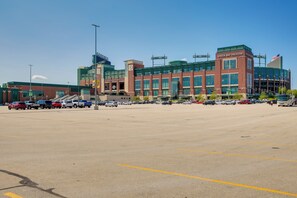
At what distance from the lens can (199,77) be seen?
144 m

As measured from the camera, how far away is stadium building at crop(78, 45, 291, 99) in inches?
5079

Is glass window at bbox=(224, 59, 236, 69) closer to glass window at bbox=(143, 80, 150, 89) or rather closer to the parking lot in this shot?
glass window at bbox=(143, 80, 150, 89)

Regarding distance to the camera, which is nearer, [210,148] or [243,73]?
[210,148]

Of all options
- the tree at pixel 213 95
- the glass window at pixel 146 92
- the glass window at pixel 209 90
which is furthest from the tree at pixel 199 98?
the glass window at pixel 146 92

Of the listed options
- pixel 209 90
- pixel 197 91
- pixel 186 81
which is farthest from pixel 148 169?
pixel 186 81

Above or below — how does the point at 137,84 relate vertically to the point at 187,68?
below

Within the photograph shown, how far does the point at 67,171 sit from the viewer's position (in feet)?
22.1

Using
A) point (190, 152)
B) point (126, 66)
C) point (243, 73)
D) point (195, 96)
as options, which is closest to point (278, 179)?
point (190, 152)

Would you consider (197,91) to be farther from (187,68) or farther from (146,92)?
(146,92)

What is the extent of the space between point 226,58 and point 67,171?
5230 inches

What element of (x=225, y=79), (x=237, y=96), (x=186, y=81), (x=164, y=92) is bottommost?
(x=237, y=96)

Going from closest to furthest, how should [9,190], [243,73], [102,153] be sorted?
[9,190] → [102,153] → [243,73]

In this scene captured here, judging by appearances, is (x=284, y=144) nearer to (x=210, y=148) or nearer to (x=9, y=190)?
(x=210, y=148)

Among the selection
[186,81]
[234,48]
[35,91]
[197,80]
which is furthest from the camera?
[186,81]
